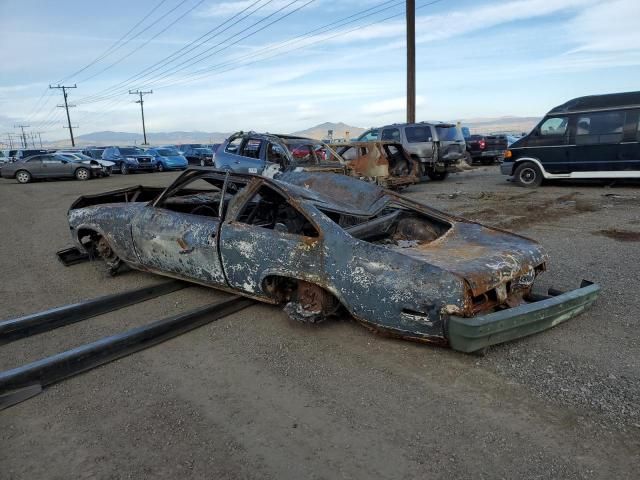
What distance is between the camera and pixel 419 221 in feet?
15.3

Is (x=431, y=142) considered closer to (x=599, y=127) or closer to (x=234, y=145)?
(x=599, y=127)

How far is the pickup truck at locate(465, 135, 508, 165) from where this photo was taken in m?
20.0

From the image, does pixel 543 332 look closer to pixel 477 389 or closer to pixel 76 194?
pixel 477 389

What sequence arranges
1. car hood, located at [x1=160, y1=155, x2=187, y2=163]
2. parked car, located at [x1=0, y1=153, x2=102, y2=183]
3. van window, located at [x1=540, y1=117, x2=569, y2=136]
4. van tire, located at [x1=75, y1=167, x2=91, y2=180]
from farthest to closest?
car hood, located at [x1=160, y1=155, x2=187, y2=163], van tire, located at [x1=75, y1=167, x2=91, y2=180], parked car, located at [x1=0, y1=153, x2=102, y2=183], van window, located at [x1=540, y1=117, x2=569, y2=136]

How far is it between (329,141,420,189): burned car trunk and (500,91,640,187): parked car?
3.21 meters

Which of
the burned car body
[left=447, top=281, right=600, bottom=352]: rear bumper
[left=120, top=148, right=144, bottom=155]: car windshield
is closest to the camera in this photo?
[left=447, top=281, right=600, bottom=352]: rear bumper

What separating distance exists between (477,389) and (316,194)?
2.14 metres

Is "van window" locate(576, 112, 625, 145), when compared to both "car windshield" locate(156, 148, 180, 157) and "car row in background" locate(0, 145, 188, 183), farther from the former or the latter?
"car windshield" locate(156, 148, 180, 157)

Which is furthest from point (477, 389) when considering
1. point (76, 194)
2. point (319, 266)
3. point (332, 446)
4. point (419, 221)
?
→ point (76, 194)

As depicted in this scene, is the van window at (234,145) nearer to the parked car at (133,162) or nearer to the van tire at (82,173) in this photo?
the van tire at (82,173)

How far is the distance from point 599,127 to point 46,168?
72.6 feet

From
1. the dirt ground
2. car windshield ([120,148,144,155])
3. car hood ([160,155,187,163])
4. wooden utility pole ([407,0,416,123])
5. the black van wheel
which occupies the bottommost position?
the dirt ground

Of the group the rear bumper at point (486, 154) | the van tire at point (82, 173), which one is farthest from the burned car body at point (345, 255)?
the van tire at point (82, 173)

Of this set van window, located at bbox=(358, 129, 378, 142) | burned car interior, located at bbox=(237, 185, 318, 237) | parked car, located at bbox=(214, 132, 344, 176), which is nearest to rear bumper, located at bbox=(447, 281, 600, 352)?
burned car interior, located at bbox=(237, 185, 318, 237)
